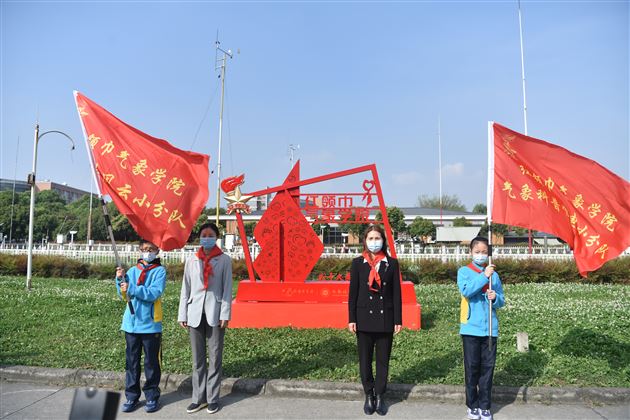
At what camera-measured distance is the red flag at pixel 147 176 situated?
4.55 meters

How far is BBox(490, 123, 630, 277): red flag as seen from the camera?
4402 millimetres

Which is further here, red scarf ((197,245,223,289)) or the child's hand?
red scarf ((197,245,223,289))

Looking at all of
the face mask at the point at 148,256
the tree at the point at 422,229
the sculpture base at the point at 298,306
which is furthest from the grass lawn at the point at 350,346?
the tree at the point at 422,229

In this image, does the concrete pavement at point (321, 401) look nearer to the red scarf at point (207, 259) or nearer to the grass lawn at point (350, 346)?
the grass lawn at point (350, 346)

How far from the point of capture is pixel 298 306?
23.7ft

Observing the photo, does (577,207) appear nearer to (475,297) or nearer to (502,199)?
(502,199)

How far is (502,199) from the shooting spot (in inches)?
180

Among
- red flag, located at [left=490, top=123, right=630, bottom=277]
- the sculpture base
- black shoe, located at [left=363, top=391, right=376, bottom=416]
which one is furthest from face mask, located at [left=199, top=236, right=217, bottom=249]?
the sculpture base

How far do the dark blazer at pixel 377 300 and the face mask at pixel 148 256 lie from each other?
6.50 feet

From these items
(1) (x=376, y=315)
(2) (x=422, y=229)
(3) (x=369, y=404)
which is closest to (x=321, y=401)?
(3) (x=369, y=404)

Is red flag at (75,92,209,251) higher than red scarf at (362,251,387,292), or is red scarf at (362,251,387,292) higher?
red flag at (75,92,209,251)

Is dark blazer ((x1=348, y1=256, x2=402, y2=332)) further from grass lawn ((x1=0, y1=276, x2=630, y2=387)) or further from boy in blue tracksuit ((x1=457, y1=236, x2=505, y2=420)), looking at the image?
grass lawn ((x1=0, y1=276, x2=630, y2=387))

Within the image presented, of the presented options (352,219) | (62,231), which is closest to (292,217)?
(352,219)

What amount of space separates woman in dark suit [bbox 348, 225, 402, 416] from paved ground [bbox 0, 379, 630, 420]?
0.28 metres
